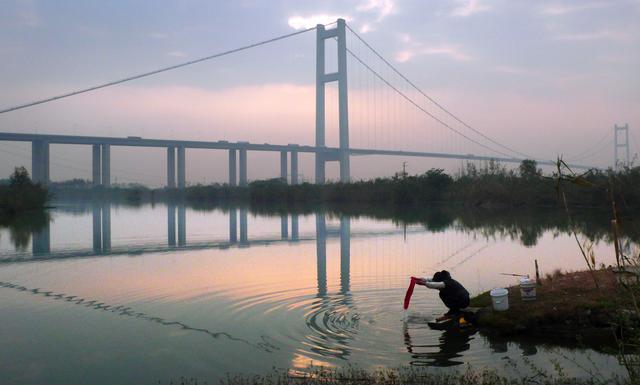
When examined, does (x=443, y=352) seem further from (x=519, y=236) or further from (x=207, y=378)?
(x=519, y=236)

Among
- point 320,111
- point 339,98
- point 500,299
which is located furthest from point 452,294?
point 320,111

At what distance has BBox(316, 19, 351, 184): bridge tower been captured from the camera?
48281 mm

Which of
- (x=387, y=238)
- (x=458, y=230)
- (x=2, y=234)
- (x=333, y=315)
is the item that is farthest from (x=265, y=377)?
(x=2, y=234)

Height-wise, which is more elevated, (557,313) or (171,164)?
(171,164)

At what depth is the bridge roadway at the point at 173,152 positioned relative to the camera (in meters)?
50.7

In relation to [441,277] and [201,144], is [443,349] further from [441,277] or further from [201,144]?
[201,144]

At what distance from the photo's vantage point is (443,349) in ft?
17.9

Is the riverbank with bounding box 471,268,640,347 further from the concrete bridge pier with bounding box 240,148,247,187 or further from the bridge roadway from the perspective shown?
the concrete bridge pier with bounding box 240,148,247,187

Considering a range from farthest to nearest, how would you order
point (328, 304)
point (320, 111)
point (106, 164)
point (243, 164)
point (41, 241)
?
point (243, 164)
point (106, 164)
point (320, 111)
point (41, 241)
point (328, 304)

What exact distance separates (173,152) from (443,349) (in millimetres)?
56957

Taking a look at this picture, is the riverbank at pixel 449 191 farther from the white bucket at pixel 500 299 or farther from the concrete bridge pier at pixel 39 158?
the white bucket at pixel 500 299

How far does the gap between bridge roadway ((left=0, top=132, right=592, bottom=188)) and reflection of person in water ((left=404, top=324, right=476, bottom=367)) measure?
45291 mm

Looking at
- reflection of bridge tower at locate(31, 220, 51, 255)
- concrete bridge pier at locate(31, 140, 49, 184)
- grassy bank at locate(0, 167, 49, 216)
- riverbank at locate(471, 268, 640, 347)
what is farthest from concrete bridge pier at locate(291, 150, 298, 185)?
riverbank at locate(471, 268, 640, 347)

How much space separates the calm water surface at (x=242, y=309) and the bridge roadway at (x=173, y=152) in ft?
124
